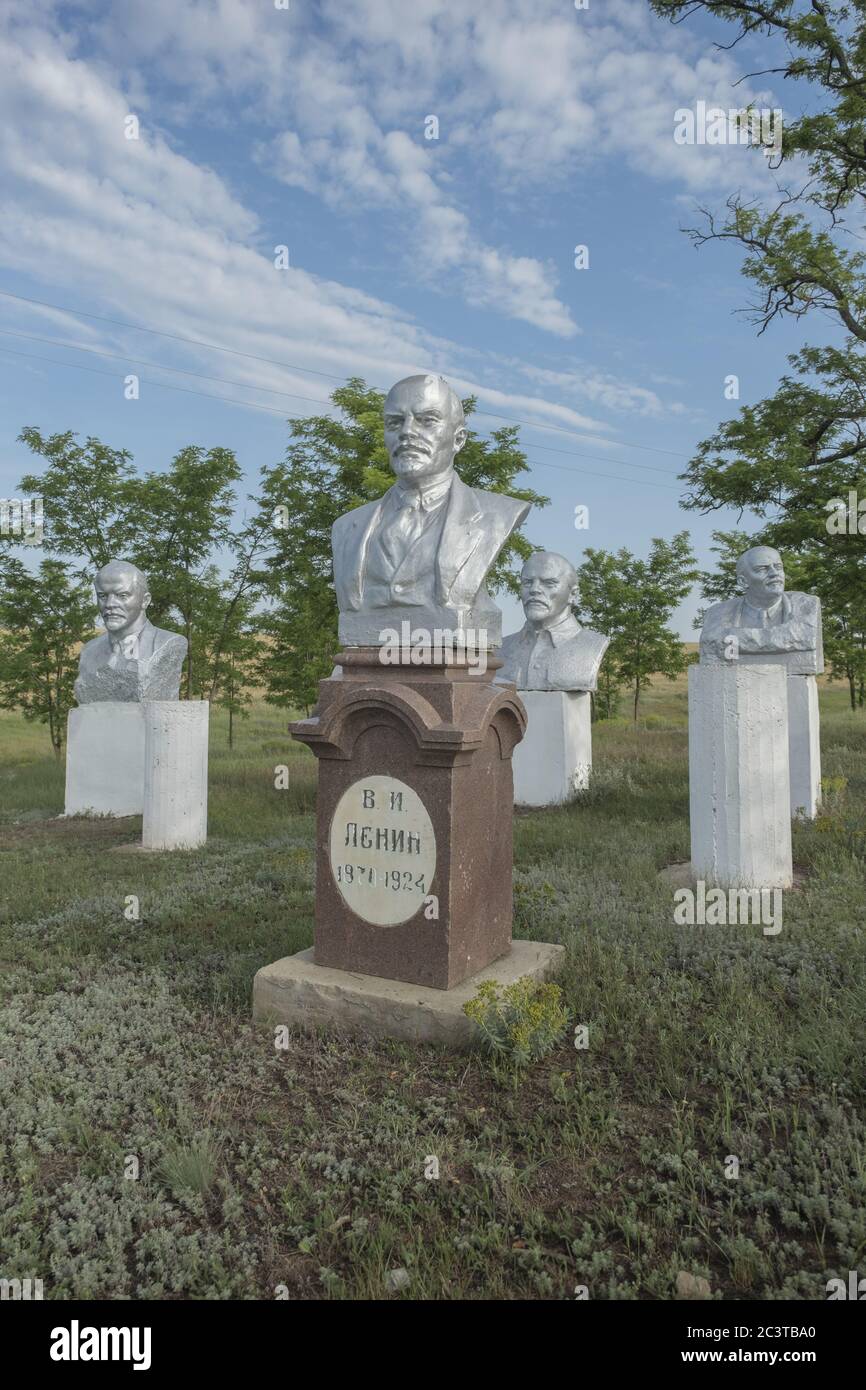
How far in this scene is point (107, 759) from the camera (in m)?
10.6

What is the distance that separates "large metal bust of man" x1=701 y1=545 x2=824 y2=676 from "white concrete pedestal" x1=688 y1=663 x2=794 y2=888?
3385mm

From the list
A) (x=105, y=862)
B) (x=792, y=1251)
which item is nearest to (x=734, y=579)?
(x=105, y=862)

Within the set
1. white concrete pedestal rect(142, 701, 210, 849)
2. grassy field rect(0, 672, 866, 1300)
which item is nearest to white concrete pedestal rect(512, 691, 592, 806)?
white concrete pedestal rect(142, 701, 210, 849)

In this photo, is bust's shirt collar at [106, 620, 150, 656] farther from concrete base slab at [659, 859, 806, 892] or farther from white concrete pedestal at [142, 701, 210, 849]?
concrete base slab at [659, 859, 806, 892]

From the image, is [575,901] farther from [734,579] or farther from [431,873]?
[734,579]

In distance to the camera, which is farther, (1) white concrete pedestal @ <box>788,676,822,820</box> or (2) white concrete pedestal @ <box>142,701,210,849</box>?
(1) white concrete pedestal @ <box>788,676,822,820</box>

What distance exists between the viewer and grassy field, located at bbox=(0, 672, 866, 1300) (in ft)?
8.48

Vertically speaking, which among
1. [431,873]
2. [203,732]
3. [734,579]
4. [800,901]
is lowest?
[800,901]

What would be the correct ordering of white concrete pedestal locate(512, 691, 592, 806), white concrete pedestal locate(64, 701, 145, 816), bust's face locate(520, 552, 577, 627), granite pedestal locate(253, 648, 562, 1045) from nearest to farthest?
granite pedestal locate(253, 648, 562, 1045) → white concrete pedestal locate(64, 701, 145, 816) → white concrete pedestal locate(512, 691, 592, 806) → bust's face locate(520, 552, 577, 627)

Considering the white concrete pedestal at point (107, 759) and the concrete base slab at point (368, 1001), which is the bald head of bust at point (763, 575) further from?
the white concrete pedestal at point (107, 759)

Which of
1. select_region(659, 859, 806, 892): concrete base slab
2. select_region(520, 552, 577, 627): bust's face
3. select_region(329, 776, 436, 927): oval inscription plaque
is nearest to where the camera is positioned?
select_region(329, 776, 436, 927): oval inscription plaque

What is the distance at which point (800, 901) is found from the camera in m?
5.91
